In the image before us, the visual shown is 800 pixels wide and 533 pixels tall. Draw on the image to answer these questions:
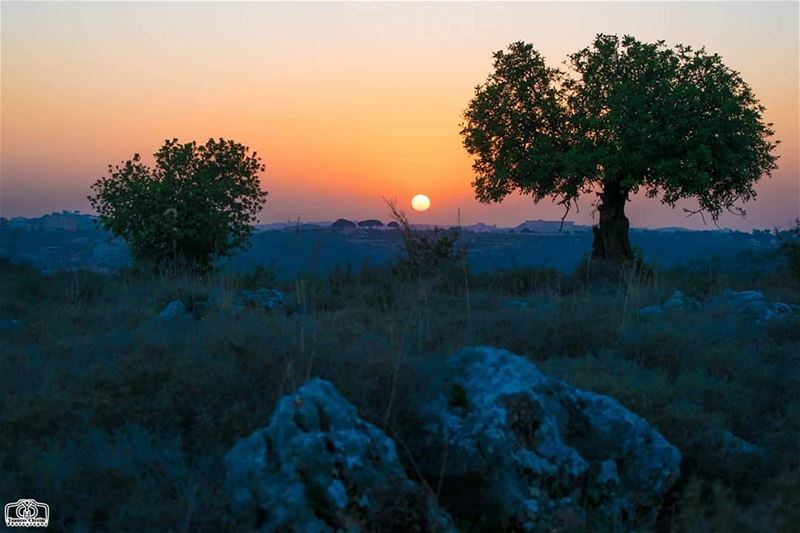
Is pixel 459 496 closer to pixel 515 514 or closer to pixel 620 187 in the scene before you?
pixel 515 514

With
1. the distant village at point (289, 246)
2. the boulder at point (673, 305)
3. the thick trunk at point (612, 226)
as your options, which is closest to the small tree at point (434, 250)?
the distant village at point (289, 246)

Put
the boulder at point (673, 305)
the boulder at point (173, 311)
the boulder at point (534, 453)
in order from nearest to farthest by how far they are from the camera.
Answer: the boulder at point (534, 453)
the boulder at point (173, 311)
the boulder at point (673, 305)

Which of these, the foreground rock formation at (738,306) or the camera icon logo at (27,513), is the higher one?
the foreground rock formation at (738,306)

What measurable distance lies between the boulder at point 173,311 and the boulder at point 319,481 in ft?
18.4

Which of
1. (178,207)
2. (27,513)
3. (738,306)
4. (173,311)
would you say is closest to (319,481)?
(27,513)

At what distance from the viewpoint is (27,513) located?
4.73m

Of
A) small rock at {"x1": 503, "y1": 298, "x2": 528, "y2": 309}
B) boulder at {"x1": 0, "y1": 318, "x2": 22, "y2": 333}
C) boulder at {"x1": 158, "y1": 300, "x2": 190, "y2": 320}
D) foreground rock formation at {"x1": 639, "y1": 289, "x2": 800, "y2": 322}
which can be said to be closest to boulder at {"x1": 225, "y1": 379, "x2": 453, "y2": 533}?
boulder at {"x1": 158, "y1": 300, "x2": 190, "y2": 320}

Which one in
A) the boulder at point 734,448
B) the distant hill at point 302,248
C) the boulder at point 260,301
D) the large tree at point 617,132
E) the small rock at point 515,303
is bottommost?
the boulder at point 734,448

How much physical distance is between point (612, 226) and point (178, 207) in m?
14.2

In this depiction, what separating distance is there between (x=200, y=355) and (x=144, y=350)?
94cm

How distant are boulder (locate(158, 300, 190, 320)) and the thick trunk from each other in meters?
17.2

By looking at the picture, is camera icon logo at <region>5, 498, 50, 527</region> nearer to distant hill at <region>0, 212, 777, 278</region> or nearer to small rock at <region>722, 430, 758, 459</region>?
distant hill at <region>0, 212, 777, 278</region>

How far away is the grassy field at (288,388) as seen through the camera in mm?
4887

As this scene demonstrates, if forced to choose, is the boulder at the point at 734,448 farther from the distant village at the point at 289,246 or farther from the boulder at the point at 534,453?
the distant village at the point at 289,246
